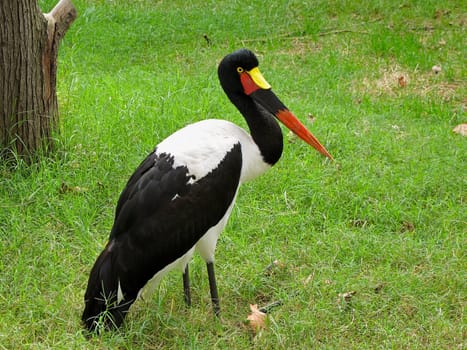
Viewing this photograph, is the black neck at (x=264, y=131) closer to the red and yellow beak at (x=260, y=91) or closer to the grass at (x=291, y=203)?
the red and yellow beak at (x=260, y=91)

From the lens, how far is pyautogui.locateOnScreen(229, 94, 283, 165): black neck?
3.58 meters

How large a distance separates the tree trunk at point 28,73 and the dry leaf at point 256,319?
179 cm

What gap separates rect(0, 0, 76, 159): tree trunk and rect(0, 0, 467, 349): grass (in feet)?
0.59

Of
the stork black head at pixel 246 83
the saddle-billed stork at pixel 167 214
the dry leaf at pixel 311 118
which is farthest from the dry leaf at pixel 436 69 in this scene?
the saddle-billed stork at pixel 167 214

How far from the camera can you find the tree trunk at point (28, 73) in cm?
436

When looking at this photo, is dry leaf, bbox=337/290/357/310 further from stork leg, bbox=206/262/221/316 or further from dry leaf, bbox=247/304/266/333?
stork leg, bbox=206/262/221/316

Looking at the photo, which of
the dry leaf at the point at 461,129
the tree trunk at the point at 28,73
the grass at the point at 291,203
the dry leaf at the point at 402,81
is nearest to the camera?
the grass at the point at 291,203

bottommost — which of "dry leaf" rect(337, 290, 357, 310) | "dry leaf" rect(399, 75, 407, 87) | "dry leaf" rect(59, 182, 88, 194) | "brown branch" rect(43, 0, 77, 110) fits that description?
"dry leaf" rect(399, 75, 407, 87)

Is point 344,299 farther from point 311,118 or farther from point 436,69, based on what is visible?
point 436,69

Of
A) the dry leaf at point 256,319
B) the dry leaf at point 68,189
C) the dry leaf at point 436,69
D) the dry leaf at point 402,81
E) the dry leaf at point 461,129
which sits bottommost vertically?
the dry leaf at point 436,69

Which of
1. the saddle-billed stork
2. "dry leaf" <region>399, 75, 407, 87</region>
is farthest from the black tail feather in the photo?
"dry leaf" <region>399, 75, 407, 87</region>

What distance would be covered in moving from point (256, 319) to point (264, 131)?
2.89ft

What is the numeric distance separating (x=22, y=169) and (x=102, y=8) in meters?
4.05

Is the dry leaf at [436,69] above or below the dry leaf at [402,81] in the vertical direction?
below
